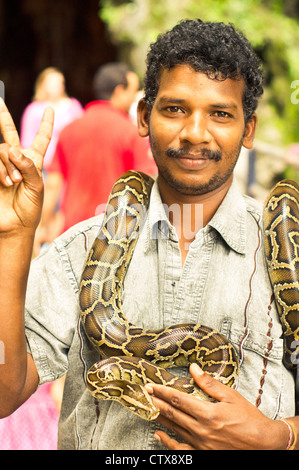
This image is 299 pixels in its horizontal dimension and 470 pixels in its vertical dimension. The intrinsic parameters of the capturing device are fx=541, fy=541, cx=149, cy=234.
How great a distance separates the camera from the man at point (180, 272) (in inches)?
68.9

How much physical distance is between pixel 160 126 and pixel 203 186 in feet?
0.87

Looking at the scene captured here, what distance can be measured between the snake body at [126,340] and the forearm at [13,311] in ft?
0.84

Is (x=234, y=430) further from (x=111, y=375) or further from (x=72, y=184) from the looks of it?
(x=72, y=184)

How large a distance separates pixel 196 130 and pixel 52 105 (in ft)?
21.4

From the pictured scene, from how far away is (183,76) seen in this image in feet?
6.28

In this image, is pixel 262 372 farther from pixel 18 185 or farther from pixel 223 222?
pixel 18 185

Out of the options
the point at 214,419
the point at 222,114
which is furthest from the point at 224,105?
the point at 214,419

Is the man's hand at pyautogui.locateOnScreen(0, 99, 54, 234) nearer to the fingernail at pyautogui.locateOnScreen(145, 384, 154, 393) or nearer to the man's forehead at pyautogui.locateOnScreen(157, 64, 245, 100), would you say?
the man's forehead at pyautogui.locateOnScreen(157, 64, 245, 100)

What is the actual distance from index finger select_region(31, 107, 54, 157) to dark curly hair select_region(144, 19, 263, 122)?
44 cm

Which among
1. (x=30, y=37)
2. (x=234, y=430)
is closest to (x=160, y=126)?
(x=234, y=430)

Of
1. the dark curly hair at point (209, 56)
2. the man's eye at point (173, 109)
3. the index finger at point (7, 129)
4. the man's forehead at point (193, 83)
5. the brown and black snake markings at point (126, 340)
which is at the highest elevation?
the dark curly hair at point (209, 56)

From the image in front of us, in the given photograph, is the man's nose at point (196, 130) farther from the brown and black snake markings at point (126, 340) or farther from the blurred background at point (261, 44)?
the blurred background at point (261, 44)

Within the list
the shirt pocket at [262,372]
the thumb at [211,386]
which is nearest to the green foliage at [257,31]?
the shirt pocket at [262,372]

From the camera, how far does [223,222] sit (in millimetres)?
2086
